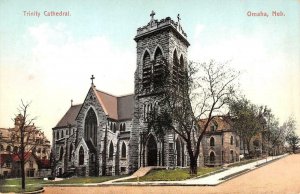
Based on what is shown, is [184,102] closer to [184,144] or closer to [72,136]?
[184,144]

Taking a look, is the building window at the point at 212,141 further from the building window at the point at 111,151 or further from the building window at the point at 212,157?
the building window at the point at 111,151

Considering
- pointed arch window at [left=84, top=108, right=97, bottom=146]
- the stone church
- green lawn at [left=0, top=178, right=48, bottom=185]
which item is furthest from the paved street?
pointed arch window at [left=84, top=108, right=97, bottom=146]

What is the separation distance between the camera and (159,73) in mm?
12594

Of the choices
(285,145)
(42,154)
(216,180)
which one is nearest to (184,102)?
(216,180)

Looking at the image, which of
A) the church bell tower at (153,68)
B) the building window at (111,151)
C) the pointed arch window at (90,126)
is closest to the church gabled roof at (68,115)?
the church bell tower at (153,68)

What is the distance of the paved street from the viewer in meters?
8.89

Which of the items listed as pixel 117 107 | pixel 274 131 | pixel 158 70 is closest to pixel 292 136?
pixel 274 131

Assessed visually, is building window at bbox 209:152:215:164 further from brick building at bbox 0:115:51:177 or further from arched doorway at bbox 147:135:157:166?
brick building at bbox 0:115:51:177

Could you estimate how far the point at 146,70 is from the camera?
12.5 m

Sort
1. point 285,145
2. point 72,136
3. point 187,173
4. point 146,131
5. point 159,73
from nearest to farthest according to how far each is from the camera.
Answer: point 187,173, point 159,73, point 285,145, point 146,131, point 72,136

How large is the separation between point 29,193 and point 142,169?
4542 mm

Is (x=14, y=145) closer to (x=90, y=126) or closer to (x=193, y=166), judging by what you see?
(x=193, y=166)

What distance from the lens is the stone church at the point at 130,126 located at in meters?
12.0

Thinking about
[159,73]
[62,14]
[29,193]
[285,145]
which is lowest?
[29,193]
